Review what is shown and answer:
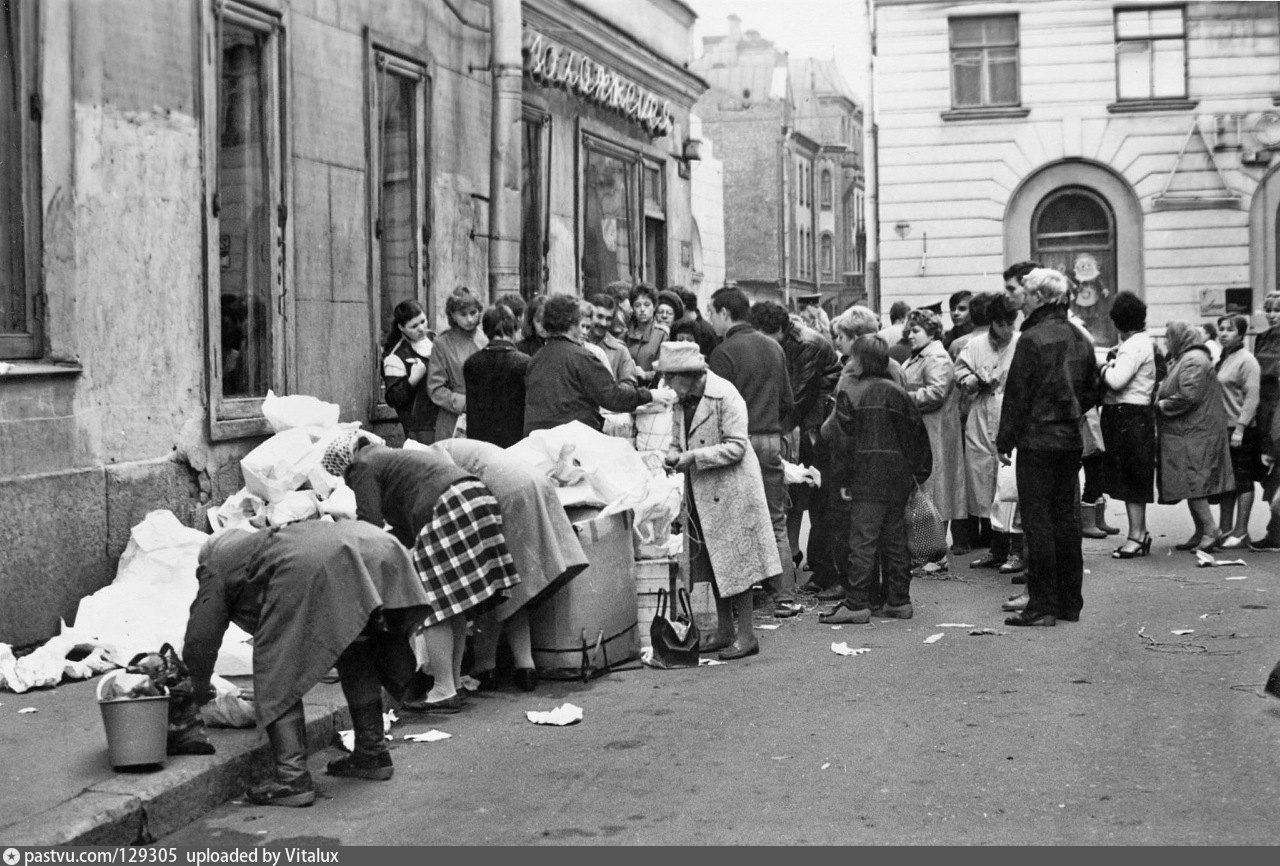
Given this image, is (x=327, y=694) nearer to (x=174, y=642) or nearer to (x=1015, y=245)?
(x=174, y=642)

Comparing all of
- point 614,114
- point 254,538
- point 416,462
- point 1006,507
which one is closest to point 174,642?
point 416,462

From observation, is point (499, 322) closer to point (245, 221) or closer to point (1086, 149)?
point (245, 221)

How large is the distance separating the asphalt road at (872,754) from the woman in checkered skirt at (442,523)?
2.03 ft

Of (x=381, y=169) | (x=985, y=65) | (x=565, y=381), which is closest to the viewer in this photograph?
(x=565, y=381)

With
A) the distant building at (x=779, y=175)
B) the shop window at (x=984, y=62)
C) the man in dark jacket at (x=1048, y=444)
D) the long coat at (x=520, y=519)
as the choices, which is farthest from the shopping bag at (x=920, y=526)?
the distant building at (x=779, y=175)

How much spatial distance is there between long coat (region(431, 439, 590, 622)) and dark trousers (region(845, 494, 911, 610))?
8.88ft

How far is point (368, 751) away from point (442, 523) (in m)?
1.30

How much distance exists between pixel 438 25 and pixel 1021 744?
9070mm

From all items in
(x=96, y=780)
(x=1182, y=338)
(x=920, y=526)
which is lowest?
(x=96, y=780)

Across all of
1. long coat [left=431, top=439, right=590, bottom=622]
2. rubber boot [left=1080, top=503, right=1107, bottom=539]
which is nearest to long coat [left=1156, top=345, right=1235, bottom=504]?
rubber boot [left=1080, top=503, right=1107, bottom=539]

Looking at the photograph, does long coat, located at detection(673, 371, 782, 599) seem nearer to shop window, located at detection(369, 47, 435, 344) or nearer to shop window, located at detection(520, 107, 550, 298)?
shop window, located at detection(369, 47, 435, 344)

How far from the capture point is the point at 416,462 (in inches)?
296

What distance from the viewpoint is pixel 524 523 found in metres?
8.17

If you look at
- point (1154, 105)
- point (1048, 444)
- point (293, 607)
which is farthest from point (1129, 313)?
point (1154, 105)
